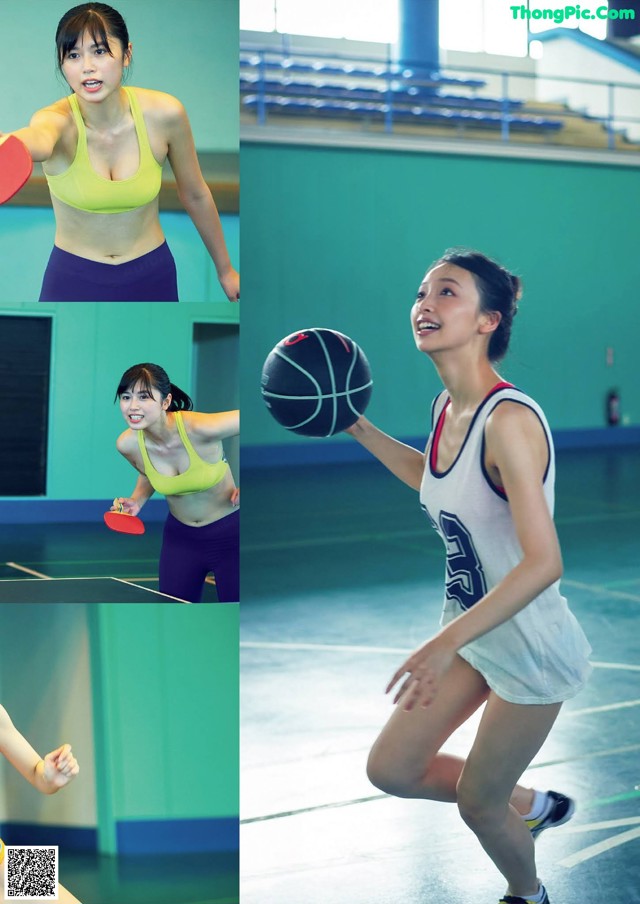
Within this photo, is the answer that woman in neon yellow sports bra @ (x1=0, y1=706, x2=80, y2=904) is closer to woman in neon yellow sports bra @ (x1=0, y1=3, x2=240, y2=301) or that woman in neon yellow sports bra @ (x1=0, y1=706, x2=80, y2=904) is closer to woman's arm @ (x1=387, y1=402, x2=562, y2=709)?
woman's arm @ (x1=387, y1=402, x2=562, y2=709)

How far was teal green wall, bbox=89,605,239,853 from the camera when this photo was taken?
2836 millimetres

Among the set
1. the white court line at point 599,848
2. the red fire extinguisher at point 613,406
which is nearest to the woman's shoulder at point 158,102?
the white court line at point 599,848

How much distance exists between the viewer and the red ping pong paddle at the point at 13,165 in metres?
2.50

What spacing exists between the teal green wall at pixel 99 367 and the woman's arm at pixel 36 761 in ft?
1.95

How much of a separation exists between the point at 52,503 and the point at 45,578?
0.19 m

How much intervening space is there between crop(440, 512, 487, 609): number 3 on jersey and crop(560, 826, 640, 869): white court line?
1.16 metres

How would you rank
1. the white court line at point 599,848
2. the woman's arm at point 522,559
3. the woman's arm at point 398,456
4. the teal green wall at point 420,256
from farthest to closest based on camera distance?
the teal green wall at point 420,256, the white court line at point 599,848, the woman's arm at point 398,456, the woman's arm at point 522,559

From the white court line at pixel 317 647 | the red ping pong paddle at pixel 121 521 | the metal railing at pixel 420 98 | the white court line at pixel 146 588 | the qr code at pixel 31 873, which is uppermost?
the metal railing at pixel 420 98

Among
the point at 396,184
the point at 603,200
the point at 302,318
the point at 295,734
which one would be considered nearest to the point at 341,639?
the point at 295,734

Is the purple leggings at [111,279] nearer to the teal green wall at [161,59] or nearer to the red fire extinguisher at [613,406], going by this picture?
the teal green wall at [161,59]

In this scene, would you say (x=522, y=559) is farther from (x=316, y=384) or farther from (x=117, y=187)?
(x=117, y=187)

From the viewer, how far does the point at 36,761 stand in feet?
9.29

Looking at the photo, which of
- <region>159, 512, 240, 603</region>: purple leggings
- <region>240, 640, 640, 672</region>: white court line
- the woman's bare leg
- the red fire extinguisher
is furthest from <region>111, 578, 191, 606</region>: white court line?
the red fire extinguisher

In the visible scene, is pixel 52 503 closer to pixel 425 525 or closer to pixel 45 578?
pixel 45 578
